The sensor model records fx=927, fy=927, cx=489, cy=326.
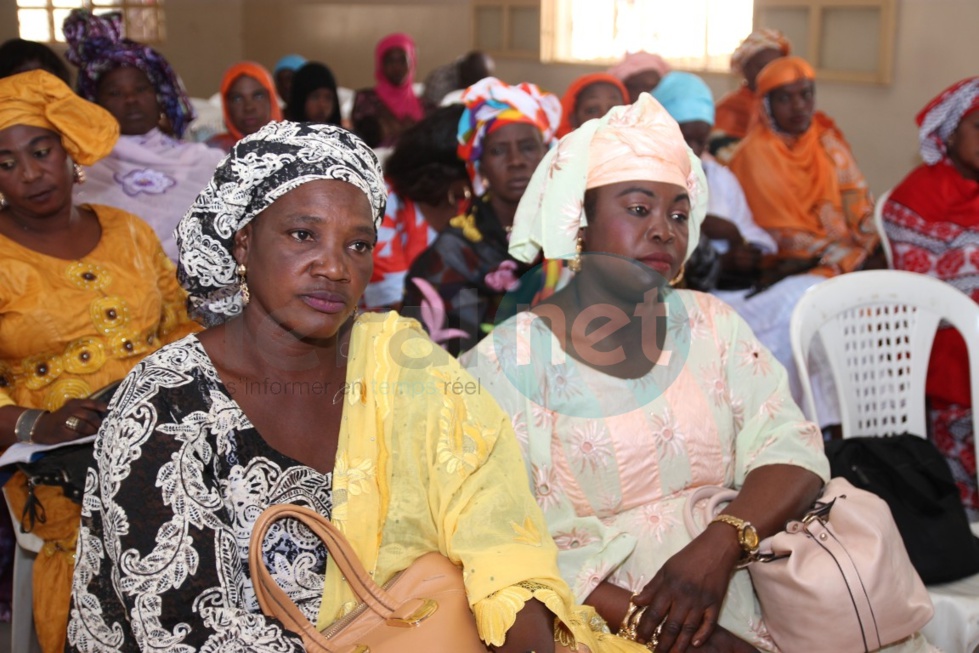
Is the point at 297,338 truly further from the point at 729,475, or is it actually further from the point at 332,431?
the point at 729,475

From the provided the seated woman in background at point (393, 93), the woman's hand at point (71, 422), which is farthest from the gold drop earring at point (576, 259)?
the seated woman in background at point (393, 93)

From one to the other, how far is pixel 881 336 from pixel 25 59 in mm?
3833

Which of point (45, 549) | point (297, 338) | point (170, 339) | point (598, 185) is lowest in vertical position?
point (45, 549)

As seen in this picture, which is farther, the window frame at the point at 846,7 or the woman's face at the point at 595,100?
the window frame at the point at 846,7

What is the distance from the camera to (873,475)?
2.36 meters

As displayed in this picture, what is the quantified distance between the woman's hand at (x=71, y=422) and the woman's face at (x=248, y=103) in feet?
10.9

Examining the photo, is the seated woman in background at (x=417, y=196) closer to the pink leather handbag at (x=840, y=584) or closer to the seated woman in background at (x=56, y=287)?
the seated woman in background at (x=56, y=287)

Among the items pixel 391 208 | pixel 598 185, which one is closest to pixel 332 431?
pixel 598 185

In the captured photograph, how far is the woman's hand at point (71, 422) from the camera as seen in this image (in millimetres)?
2156

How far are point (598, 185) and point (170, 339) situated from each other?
1427 mm

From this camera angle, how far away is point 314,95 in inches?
249

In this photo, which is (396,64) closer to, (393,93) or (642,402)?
(393,93)

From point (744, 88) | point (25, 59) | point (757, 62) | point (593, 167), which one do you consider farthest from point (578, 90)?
point (593, 167)

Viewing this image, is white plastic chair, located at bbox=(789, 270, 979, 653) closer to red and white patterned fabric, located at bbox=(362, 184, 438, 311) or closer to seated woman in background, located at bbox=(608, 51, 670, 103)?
red and white patterned fabric, located at bbox=(362, 184, 438, 311)
